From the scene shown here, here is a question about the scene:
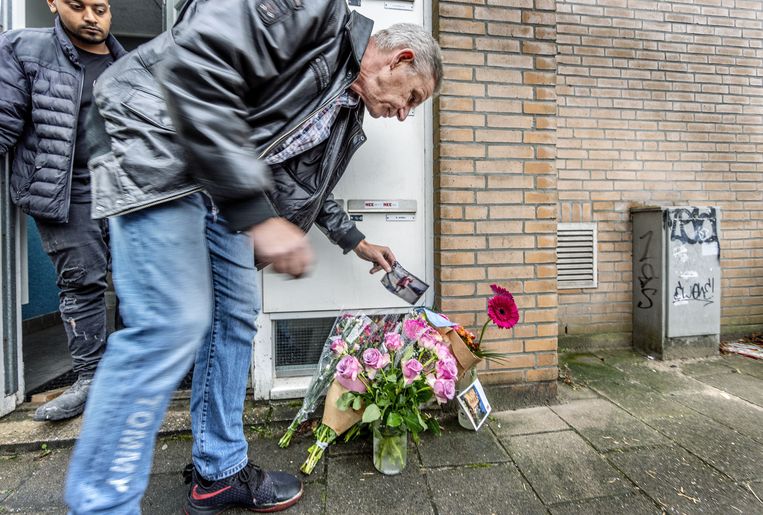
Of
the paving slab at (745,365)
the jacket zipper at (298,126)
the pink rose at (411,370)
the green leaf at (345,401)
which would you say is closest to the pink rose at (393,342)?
the pink rose at (411,370)

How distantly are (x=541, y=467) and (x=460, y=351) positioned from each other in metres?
0.57

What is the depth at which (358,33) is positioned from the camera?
52.1 inches

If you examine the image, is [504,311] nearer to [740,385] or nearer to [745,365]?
[740,385]

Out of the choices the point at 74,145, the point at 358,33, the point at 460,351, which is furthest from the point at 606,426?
the point at 74,145

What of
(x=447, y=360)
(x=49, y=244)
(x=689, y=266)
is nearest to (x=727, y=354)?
(x=689, y=266)

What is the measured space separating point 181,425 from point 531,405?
6.10 feet

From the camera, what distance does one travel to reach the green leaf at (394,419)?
5.08ft

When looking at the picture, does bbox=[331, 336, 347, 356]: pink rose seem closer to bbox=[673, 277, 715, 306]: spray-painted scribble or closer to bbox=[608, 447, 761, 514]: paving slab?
bbox=[608, 447, 761, 514]: paving slab

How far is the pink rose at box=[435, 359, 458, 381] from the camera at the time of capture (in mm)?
1634

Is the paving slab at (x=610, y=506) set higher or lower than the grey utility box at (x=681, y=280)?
lower

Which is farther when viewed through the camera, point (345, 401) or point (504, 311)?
point (504, 311)

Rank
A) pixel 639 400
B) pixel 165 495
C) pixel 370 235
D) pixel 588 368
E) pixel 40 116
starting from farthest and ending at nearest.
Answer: pixel 588 368
pixel 639 400
pixel 370 235
pixel 40 116
pixel 165 495

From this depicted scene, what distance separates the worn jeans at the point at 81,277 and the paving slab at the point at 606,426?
2.48 m

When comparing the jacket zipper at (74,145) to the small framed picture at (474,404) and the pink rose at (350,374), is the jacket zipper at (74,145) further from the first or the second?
the small framed picture at (474,404)
